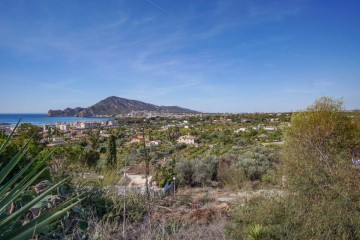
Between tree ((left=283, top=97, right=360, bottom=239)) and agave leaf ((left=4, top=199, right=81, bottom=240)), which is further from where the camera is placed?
tree ((left=283, top=97, right=360, bottom=239))

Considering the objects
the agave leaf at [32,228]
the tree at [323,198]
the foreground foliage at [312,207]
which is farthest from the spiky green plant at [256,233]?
the agave leaf at [32,228]

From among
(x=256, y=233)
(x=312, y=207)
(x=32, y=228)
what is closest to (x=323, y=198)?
(x=312, y=207)

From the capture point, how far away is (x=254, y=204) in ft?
20.1

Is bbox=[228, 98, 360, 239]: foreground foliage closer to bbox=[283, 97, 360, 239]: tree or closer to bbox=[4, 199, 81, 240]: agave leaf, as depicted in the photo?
bbox=[283, 97, 360, 239]: tree

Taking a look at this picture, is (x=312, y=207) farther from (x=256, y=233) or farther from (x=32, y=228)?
(x=32, y=228)

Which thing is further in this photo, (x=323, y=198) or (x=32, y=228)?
(x=323, y=198)

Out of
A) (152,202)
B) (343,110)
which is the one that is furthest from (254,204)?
(343,110)

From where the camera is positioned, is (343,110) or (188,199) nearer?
(188,199)

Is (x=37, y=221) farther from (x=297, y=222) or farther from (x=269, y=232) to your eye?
(x=297, y=222)

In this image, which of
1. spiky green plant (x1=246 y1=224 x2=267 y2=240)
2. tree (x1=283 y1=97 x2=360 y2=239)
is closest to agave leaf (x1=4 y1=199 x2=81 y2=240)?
spiky green plant (x1=246 y1=224 x2=267 y2=240)

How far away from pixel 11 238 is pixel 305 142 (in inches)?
417

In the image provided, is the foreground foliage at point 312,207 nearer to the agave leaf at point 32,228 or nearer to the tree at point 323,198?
the tree at point 323,198

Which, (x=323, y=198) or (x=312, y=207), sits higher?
(x=323, y=198)

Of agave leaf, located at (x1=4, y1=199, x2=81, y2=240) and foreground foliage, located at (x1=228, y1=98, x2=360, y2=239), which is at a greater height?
agave leaf, located at (x1=4, y1=199, x2=81, y2=240)
